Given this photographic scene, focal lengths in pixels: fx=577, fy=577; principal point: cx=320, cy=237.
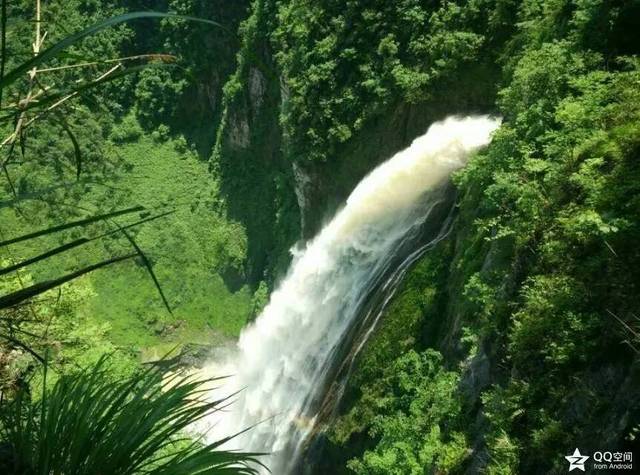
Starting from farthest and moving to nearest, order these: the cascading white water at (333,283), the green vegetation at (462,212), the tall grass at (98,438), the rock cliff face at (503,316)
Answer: the cascading white water at (333,283) < the rock cliff face at (503,316) < the green vegetation at (462,212) < the tall grass at (98,438)

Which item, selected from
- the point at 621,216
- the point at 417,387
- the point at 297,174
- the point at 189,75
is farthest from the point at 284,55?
the point at 189,75

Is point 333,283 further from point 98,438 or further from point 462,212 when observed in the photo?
point 98,438

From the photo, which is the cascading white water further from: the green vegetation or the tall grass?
the tall grass

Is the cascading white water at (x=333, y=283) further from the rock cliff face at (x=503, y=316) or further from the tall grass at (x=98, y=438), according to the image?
the tall grass at (x=98, y=438)

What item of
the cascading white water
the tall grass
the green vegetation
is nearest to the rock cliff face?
the green vegetation

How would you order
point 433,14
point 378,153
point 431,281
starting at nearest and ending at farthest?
point 431,281
point 433,14
point 378,153

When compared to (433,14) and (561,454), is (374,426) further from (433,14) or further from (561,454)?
(433,14)

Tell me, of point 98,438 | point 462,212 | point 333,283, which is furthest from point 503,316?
point 333,283

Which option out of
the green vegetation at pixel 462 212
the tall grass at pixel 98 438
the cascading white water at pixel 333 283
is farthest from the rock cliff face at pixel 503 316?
the cascading white water at pixel 333 283
